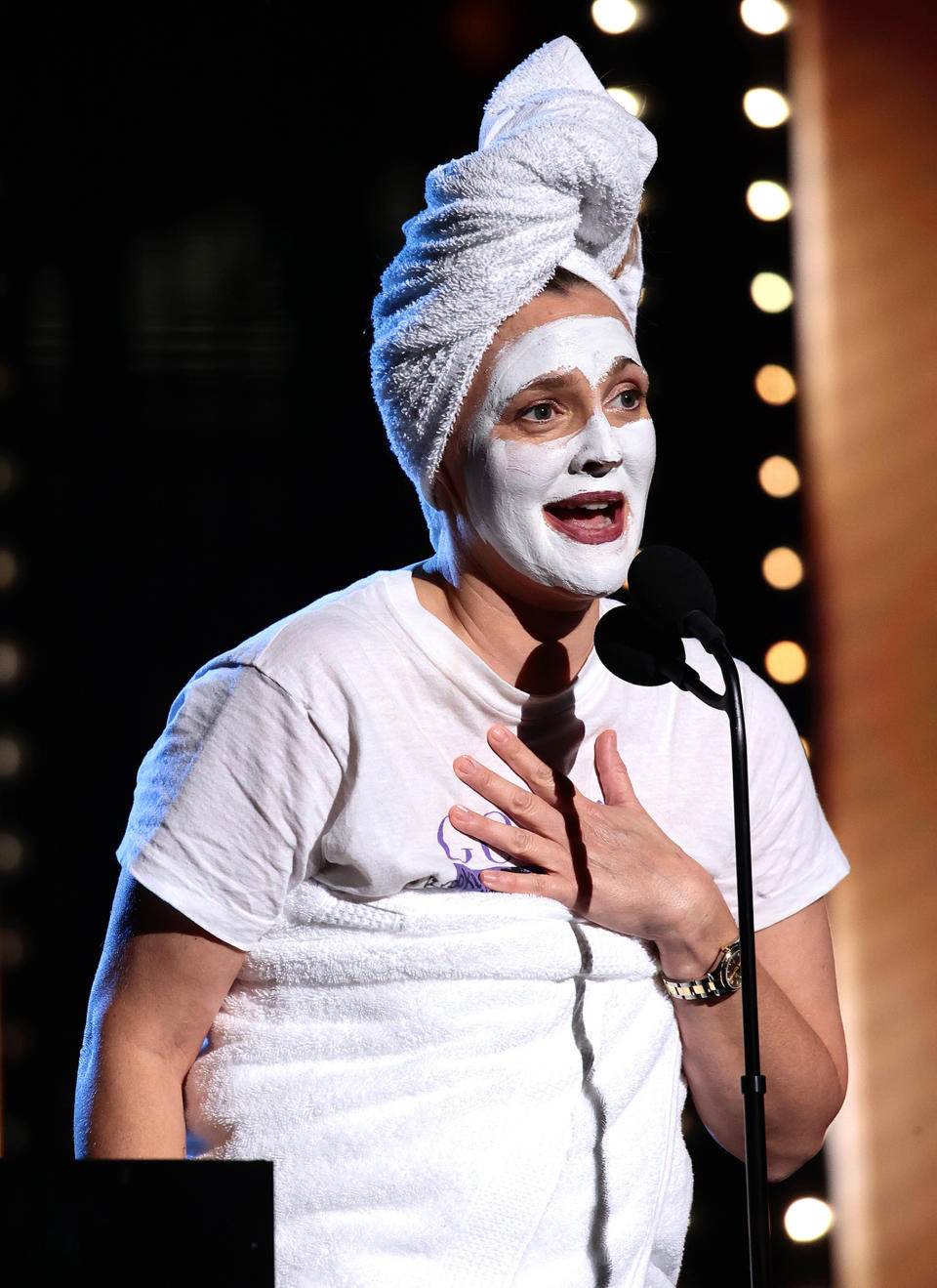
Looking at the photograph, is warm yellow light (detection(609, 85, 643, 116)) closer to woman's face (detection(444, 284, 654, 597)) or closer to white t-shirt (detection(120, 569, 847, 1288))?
woman's face (detection(444, 284, 654, 597))

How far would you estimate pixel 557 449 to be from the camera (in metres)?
1.29

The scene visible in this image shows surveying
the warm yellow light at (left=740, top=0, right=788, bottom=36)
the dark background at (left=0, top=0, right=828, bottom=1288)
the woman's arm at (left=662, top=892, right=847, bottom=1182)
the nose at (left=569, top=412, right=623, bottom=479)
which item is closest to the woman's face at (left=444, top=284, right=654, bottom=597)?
the nose at (left=569, top=412, right=623, bottom=479)

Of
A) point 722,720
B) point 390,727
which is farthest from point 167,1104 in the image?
point 722,720

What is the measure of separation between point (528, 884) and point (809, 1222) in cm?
79

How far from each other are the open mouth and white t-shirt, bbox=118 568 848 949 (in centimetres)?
13

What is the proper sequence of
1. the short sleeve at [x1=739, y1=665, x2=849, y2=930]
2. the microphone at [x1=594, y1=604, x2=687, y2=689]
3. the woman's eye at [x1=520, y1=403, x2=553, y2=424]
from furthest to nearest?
the short sleeve at [x1=739, y1=665, x2=849, y2=930] → the woman's eye at [x1=520, y1=403, x2=553, y2=424] → the microphone at [x1=594, y1=604, x2=687, y2=689]

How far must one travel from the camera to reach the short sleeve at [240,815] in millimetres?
1232

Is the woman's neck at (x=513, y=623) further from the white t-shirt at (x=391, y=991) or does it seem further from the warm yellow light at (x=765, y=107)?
the warm yellow light at (x=765, y=107)

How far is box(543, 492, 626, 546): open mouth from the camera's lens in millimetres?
1297

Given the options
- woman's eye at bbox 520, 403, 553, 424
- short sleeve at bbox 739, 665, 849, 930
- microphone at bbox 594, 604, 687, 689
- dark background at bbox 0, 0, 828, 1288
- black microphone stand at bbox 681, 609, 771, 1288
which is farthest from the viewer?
dark background at bbox 0, 0, 828, 1288

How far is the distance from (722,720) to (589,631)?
0.14m

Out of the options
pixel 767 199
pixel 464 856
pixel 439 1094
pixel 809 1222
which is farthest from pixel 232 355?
pixel 809 1222

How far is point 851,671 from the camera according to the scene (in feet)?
5.98

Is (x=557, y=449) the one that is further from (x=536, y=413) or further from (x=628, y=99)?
(x=628, y=99)
